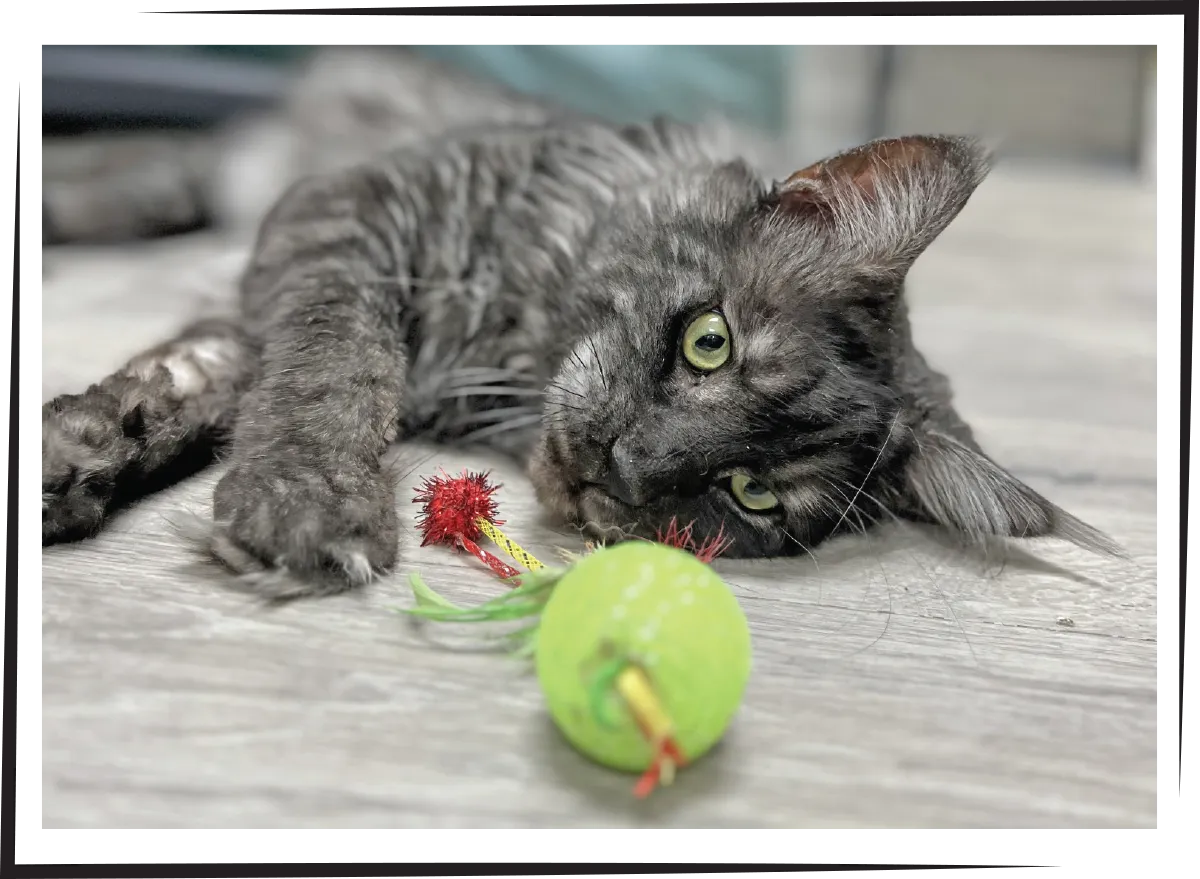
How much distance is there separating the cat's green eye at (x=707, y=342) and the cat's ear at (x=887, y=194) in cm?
20

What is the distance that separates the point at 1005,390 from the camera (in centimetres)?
202

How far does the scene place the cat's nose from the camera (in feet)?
3.77

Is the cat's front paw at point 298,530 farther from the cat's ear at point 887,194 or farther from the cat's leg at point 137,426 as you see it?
the cat's ear at point 887,194

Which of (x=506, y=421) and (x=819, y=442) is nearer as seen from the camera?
(x=819, y=442)

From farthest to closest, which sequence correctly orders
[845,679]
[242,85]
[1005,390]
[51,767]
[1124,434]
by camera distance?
[242,85]
[1005,390]
[1124,434]
[845,679]
[51,767]

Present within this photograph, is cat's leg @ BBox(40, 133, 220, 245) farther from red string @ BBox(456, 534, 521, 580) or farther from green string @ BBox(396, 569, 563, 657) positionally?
green string @ BBox(396, 569, 563, 657)

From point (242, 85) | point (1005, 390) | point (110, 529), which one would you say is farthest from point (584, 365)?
point (242, 85)

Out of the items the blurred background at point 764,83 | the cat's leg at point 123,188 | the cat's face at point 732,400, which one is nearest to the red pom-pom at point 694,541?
the cat's face at point 732,400

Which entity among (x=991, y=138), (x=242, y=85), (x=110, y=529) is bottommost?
(x=110, y=529)

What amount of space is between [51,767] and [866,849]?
0.70 meters

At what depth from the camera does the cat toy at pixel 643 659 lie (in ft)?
2.56

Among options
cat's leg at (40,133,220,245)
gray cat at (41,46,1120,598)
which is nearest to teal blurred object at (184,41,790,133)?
cat's leg at (40,133,220,245)

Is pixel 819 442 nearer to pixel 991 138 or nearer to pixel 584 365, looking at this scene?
pixel 584 365

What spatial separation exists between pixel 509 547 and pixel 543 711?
261mm
